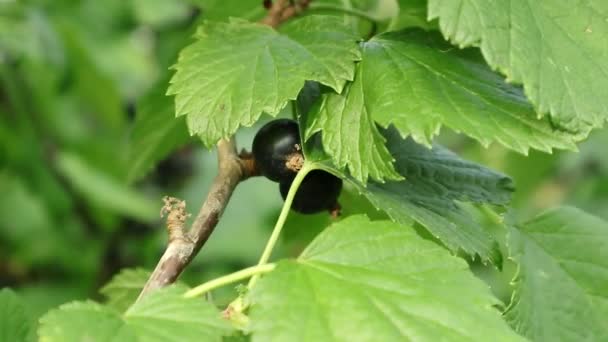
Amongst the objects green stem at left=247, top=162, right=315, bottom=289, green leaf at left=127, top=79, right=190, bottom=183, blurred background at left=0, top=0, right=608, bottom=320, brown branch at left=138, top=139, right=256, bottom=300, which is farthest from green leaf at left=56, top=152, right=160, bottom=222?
green stem at left=247, top=162, right=315, bottom=289

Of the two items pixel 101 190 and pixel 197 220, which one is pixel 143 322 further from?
pixel 101 190

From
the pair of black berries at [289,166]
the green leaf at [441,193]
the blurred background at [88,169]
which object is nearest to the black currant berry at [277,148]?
the pair of black berries at [289,166]

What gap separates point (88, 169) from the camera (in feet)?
9.38

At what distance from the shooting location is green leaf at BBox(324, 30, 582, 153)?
0.99 metres

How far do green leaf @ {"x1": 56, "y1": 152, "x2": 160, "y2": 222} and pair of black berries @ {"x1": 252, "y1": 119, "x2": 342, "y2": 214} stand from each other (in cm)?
161

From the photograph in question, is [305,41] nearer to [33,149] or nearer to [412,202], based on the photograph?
[412,202]

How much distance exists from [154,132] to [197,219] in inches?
19.7

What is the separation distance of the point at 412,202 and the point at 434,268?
18 centimetres

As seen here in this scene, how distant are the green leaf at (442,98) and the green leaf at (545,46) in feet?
0.12

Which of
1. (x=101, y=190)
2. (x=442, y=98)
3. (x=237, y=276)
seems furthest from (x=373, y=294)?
(x=101, y=190)

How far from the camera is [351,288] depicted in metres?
0.89

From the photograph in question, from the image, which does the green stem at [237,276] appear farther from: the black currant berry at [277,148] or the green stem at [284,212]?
the black currant berry at [277,148]

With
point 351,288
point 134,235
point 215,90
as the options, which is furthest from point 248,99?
point 134,235

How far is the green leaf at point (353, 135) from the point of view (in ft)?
3.37
